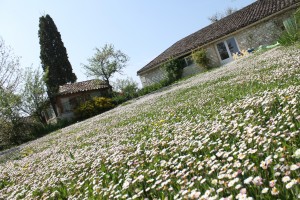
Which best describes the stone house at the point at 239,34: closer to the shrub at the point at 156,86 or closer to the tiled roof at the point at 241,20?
the tiled roof at the point at 241,20

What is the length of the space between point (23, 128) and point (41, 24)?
2362 cm

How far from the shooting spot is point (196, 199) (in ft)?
7.32

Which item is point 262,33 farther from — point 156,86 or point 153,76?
point 153,76

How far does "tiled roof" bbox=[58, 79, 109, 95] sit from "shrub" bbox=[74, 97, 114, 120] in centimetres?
659

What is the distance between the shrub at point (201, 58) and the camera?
99.5ft

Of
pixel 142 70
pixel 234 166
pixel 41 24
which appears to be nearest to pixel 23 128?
pixel 142 70

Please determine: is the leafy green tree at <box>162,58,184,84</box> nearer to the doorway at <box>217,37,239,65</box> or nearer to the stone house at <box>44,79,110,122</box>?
the doorway at <box>217,37,239,65</box>

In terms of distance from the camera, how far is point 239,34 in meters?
28.7

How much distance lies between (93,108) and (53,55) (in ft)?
59.2

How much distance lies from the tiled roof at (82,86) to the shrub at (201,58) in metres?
15.8

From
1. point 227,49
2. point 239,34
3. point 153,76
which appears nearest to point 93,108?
point 153,76

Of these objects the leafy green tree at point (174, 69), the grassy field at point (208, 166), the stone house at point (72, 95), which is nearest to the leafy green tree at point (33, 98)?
the stone house at point (72, 95)

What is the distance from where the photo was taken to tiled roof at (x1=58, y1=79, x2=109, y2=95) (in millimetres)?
38844

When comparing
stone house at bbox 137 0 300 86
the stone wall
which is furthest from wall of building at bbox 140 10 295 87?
the stone wall
